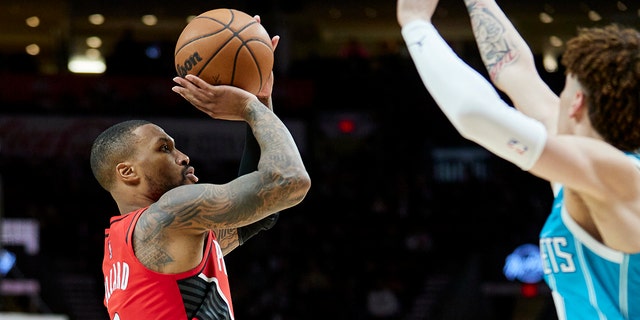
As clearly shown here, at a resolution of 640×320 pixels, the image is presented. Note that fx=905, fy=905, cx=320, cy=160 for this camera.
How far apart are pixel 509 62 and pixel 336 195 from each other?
12247 millimetres

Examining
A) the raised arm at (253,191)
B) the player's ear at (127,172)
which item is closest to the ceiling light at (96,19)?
the player's ear at (127,172)

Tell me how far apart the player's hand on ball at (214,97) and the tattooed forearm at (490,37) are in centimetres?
89

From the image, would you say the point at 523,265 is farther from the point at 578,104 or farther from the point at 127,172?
the point at 578,104

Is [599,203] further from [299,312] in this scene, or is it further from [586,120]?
[299,312]

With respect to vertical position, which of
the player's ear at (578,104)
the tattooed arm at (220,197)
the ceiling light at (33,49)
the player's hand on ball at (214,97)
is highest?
the player's ear at (578,104)

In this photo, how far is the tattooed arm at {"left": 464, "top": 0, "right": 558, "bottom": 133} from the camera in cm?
281

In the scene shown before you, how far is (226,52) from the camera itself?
3.29 m

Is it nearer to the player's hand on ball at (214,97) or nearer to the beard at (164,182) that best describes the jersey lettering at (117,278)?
the beard at (164,182)

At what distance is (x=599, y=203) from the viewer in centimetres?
229

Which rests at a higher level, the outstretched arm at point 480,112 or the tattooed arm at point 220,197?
the outstretched arm at point 480,112

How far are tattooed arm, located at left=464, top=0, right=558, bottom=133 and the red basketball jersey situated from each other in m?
1.22

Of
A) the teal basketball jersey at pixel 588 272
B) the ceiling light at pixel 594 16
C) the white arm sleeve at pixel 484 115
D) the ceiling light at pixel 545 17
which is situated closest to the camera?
the white arm sleeve at pixel 484 115

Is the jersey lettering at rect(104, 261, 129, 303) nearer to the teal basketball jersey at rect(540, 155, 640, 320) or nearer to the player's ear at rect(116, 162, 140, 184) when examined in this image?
the player's ear at rect(116, 162, 140, 184)

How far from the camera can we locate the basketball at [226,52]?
3.28m
